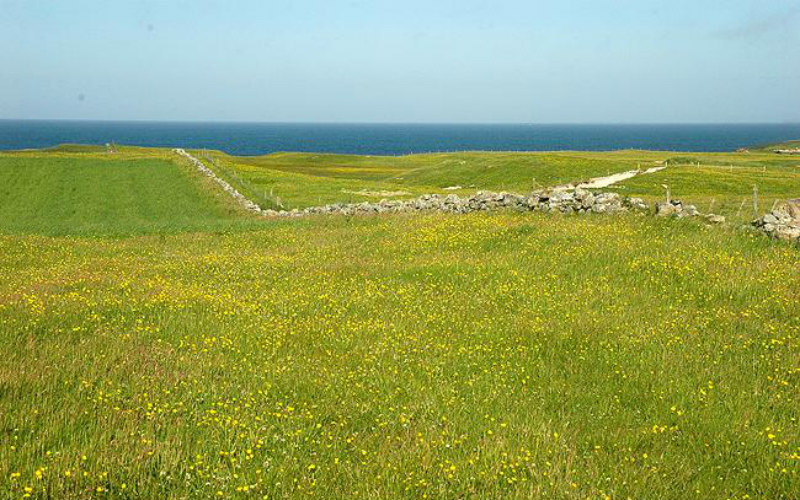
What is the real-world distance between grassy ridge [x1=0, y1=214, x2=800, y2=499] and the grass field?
0.15ft

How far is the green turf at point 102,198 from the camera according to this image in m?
35.8

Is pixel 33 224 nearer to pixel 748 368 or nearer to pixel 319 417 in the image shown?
pixel 319 417

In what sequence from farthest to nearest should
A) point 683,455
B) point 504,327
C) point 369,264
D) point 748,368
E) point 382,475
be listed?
point 369,264
point 504,327
point 748,368
point 683,455
point 382,475

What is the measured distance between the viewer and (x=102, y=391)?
29.5 feet

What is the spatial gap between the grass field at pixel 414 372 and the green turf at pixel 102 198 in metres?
15.5

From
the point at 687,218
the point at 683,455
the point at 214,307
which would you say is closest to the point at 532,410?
the point at 683,455

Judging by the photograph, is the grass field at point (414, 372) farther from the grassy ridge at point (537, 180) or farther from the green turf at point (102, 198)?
the grassy ridge at point (537, 180)

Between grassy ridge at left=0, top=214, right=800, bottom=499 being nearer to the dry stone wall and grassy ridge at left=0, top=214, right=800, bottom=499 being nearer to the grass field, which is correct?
the grass field

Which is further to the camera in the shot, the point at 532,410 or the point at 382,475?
the point at 532,410

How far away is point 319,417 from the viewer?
29.3 ft

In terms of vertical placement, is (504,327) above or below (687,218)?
below

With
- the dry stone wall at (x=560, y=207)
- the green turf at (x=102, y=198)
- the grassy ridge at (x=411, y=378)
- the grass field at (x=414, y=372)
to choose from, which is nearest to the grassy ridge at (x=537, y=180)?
the green turf at (x=102, y=198)

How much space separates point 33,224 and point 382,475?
3728 centimetres

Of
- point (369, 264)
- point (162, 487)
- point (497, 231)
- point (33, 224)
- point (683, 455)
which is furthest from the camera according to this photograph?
point (33, 224)
